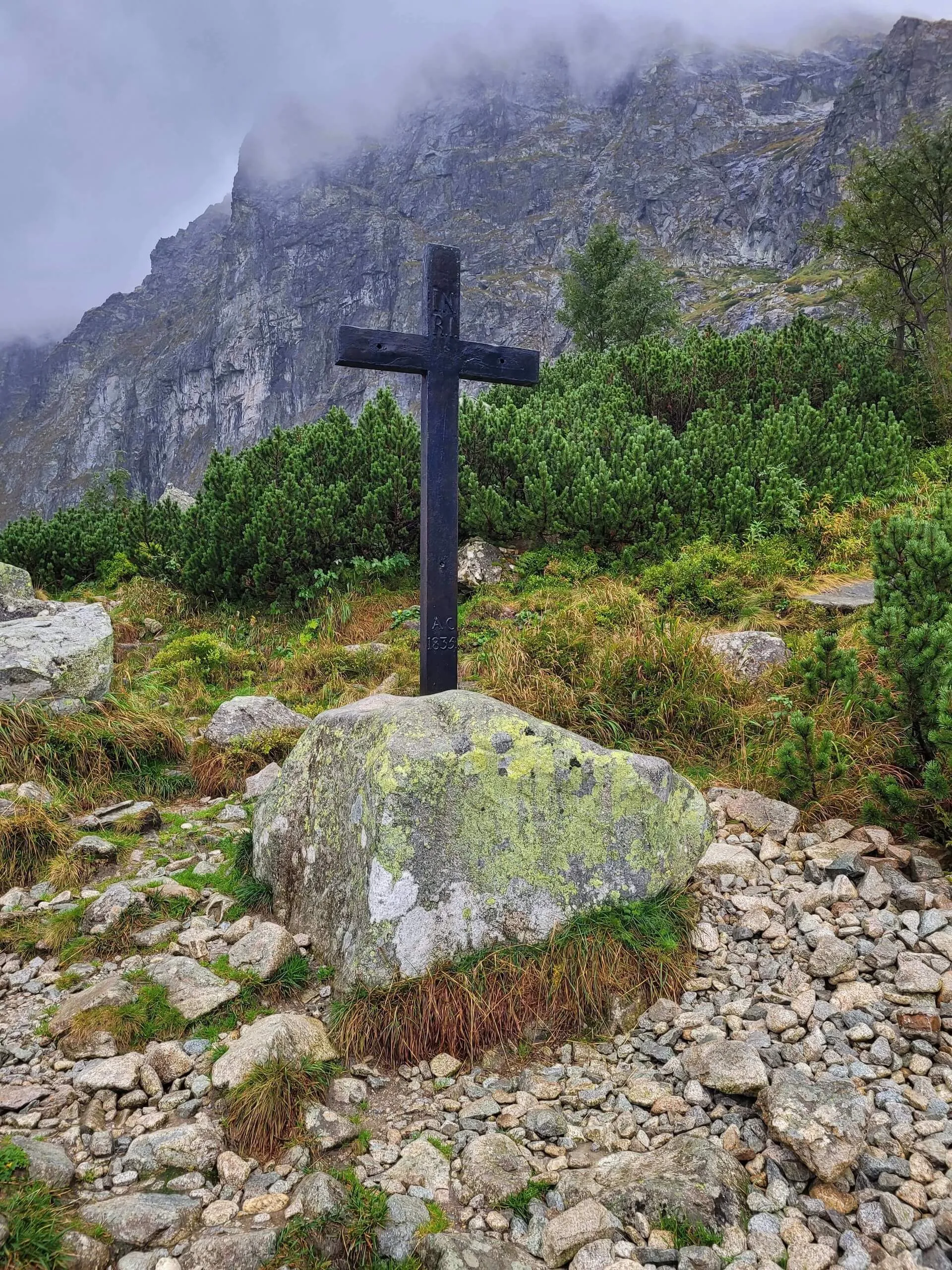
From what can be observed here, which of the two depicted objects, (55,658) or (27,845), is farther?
(55,658)

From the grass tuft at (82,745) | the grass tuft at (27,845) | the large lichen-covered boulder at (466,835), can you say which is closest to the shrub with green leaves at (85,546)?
the grass tuft at (82,745)

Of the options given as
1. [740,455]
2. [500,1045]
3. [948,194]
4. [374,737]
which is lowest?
[500,1045]

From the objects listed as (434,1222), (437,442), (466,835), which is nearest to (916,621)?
(466,835)

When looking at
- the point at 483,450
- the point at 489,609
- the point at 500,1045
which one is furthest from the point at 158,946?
the point at 483,450

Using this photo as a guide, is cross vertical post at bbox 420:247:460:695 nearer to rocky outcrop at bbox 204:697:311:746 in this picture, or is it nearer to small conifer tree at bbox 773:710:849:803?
rocky outcrop at bbox 204:697:311:746

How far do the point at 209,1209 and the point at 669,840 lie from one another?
2.21 meters

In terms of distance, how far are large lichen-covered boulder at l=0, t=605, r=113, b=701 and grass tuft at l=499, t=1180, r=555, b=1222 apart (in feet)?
17.3

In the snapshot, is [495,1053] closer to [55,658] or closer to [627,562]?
[55,658]

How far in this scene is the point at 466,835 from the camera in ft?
10.5

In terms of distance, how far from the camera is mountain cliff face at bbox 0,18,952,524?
14375 cm

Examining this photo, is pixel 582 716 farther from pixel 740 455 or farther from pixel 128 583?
pixel 128 583

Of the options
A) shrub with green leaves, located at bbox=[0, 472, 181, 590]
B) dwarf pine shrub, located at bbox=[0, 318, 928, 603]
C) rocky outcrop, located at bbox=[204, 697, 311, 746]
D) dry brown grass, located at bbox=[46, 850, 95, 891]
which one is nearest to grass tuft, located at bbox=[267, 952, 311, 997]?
Result: dry brown grass, located at bbox=[46, 850, 95, 891]

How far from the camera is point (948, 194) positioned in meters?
14.4

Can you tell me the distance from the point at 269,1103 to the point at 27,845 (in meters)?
2.67
